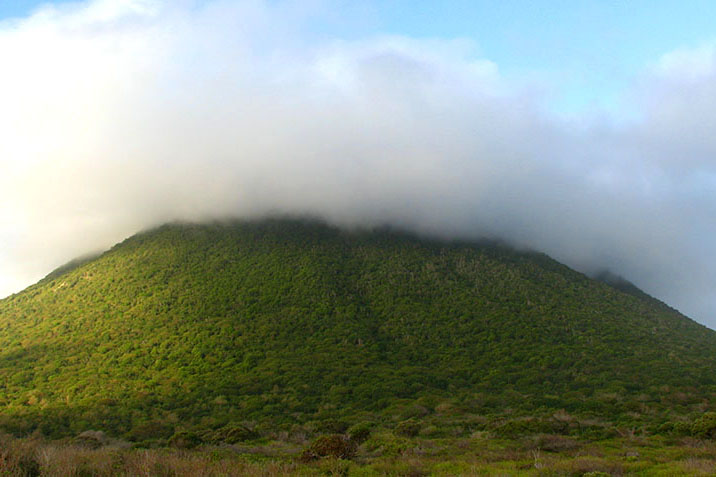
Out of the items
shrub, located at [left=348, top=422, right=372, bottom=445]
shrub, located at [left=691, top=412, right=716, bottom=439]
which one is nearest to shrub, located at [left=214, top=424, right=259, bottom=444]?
shrub, located at [left=348, top=422, right=372, bottom=445]

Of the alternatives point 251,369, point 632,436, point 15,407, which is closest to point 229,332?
point 251,369

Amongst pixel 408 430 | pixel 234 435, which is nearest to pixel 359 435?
pixel 408 430

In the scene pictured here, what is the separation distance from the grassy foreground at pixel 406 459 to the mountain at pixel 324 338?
12.7 m

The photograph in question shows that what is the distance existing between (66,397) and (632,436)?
146 ft

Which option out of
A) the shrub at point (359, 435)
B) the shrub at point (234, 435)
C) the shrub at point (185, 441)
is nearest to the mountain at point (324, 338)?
the shrub at point (234, 435)

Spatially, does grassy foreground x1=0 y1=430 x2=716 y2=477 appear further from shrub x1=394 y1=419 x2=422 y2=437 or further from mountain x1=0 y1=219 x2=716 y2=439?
mountain x1=0 y1=219 x2=716 y2=439

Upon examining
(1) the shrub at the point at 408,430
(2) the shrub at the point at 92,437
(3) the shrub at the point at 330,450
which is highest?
(3) the shrub at the point at 330,450

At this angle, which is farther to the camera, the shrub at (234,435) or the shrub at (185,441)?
the shrub at (234,435)

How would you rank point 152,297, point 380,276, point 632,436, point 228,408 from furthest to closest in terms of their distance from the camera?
point 380,276
point 152,297
point 228,408
point 632,436

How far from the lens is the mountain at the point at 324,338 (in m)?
39.4

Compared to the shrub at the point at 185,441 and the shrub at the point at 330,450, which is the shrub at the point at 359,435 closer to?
the shrub at the point at 330,450

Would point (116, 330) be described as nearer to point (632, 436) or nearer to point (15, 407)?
point (15, 407)

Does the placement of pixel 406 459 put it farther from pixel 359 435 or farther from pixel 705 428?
pixel 705 428

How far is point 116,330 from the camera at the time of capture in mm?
56469
